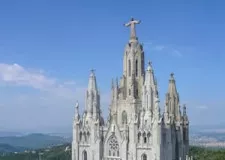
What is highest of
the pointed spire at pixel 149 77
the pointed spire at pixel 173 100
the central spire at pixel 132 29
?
the central spire at pixel 132 29

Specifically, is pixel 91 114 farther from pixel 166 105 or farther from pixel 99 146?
pixel 166 105

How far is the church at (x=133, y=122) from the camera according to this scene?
185ft

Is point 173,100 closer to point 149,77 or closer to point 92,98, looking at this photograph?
point 149,77

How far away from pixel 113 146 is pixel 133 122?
509 cm

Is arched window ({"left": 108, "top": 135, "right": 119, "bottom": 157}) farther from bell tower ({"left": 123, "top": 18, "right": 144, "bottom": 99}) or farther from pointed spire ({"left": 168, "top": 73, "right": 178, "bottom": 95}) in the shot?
pointed spire ({"left": 168, "top": 73, "right": 178, "bottom": 95})

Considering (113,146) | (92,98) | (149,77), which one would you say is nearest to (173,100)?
(149,77)

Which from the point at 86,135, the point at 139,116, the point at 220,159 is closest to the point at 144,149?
the point at 139,116

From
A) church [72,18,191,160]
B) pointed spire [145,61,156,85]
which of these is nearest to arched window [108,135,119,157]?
church [72,18,191,160]

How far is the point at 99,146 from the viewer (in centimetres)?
6003

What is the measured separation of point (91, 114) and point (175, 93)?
12537 millimetres

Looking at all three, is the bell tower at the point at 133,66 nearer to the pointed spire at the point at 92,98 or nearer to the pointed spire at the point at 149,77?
the pointed spire at the point at 149,77

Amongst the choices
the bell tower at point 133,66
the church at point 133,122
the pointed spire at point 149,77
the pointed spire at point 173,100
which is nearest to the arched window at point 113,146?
the church at point 133,122

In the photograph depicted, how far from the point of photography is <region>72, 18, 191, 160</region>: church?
2223 inches

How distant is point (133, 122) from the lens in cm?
5709
